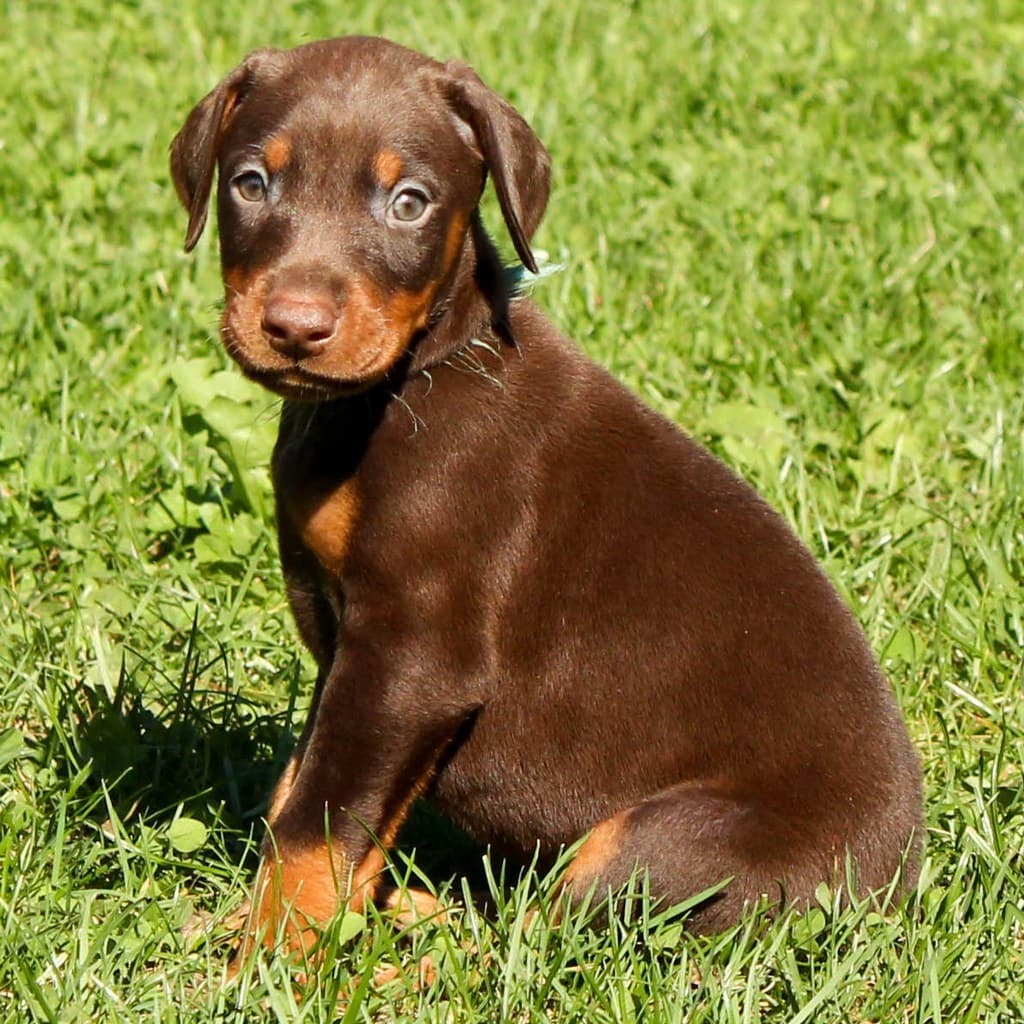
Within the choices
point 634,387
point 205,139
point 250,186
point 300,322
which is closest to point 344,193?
point 250,186

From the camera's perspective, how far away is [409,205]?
12.4 feet

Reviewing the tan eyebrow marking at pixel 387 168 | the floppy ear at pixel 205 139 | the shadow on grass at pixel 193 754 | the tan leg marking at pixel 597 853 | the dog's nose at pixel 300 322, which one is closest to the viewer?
the dog's nose at pixel 300 322

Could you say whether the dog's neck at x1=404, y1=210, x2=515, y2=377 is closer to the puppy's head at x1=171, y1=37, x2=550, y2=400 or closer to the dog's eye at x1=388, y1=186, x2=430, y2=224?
the puppy's head at x1=171, y1=37, x2=550, y2=400

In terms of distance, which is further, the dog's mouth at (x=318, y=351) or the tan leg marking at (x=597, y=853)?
the tan leg marking at (x=597, y=853)

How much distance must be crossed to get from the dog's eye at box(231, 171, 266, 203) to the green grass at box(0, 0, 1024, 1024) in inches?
53.3

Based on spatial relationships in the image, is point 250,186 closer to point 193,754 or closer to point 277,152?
point 277,152

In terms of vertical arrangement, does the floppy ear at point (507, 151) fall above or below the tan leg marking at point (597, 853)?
above

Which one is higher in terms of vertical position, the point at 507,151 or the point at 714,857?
the point at 507,151

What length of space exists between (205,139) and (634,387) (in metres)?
2.50

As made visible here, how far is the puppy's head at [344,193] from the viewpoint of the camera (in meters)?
3.58

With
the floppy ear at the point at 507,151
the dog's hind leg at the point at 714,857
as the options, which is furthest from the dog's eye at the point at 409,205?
the dog's hind leg at the point at 714,857

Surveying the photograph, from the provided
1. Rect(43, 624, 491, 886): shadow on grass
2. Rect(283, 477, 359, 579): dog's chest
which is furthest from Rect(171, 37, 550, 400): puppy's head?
Rect(43, 624, 491, 886): shadow on grass

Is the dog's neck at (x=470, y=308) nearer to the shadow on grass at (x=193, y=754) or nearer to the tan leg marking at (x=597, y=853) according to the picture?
the tan leg marking at (x=597, y=853)

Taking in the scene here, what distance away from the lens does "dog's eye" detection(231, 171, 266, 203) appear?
379cm
